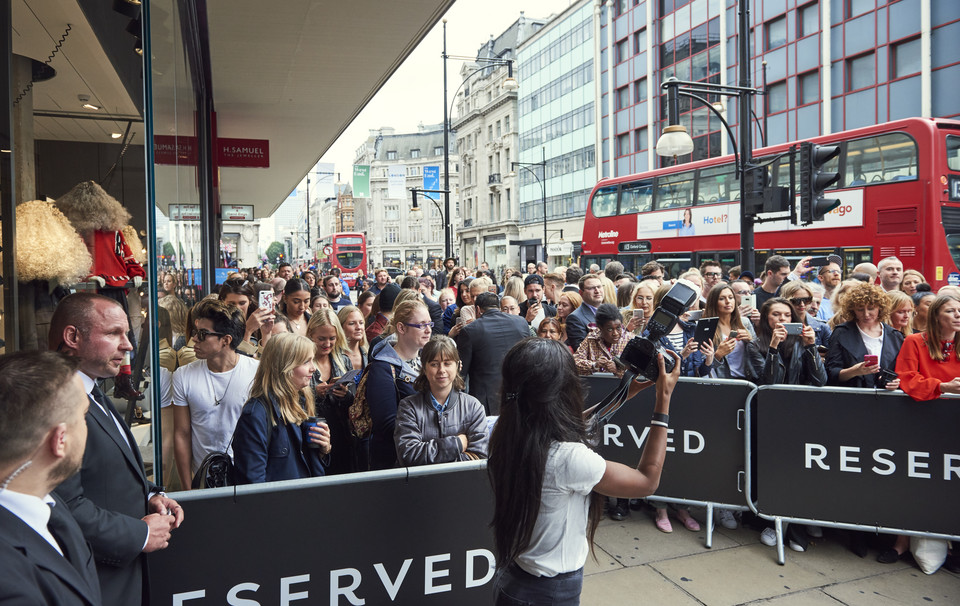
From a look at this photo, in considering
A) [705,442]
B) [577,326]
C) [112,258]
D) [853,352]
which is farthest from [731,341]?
[112,258]

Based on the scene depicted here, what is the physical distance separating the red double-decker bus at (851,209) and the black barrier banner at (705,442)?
6.24m

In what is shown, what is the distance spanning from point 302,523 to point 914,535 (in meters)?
3.91

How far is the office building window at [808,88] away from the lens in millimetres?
28250

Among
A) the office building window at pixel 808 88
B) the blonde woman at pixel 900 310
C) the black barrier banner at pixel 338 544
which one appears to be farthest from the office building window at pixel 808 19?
the black barrier banner at pixel 338 544

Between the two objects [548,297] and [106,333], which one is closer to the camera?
[106,333]

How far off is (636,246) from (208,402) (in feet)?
56.7

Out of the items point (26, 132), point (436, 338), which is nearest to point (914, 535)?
point (436, 338)

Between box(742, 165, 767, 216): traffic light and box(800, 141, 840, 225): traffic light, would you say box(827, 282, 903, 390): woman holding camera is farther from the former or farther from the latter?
box(742, 165, 767, 216): traffic light

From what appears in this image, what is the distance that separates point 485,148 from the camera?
224 ft

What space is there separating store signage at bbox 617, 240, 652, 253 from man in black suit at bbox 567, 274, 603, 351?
42.8 ft

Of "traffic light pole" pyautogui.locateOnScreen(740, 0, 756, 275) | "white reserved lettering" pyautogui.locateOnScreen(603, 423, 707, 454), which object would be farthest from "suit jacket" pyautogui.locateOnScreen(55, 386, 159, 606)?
"traffic light pole" pyautogui.locateOnScreen(740, 0, 756, 275)

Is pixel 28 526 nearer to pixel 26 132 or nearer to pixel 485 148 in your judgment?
pixel 26 132

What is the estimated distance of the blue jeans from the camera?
2.26 metres

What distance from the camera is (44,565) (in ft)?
4.79
